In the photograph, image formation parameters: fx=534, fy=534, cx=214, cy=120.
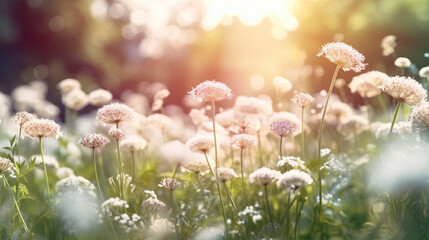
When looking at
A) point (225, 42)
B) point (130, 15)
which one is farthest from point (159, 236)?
point (130, 15)

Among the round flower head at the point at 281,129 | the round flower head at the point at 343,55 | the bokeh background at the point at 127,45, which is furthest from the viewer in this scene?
the bokeh background at the point at 127,45

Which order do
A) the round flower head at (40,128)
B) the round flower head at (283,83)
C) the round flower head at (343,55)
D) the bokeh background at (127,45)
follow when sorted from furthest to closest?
the bokeh background at (127,45)
the round flower head at (283,83)
the round flower head at (40,128)
the round flower head at (343,55)

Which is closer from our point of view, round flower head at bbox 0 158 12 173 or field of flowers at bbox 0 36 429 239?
round flower head at bbox 0 158 12 173

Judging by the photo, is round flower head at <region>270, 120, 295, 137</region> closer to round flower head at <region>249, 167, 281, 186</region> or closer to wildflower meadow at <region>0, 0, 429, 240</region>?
wildflower meadow at <region>0, 0, 429, 240</region>

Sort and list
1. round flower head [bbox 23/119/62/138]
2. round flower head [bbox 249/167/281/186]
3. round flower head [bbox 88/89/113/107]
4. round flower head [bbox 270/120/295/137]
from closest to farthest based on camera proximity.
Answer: round flower head [bbox 249/167/281/186] < round flower head [bbox 23/119/62/138] < round flower head [bbox 270/120/295/137] < round flower head [bbox 88/89/113/107]

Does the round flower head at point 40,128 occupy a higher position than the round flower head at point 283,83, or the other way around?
the round flower head at point 283,83

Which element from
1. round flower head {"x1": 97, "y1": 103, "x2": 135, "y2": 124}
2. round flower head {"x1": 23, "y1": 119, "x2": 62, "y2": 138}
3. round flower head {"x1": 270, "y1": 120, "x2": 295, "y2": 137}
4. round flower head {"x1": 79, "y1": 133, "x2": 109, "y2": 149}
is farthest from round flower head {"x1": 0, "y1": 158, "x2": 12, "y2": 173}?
round flower head {"x1": 270, "y1": 120, "x2": 295, "y2": 137}

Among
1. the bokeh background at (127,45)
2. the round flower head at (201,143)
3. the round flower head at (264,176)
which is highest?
the bokeh background at (127,45)

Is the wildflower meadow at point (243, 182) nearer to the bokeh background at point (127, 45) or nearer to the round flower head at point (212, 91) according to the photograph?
the round flower head at point (212, 91)

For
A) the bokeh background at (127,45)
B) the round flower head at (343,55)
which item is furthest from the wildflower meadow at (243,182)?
the bokeh background at (127,45)

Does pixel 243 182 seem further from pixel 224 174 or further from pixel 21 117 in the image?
pixel 21 117

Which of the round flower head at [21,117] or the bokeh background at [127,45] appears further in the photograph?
the bokeh background at [127,45]

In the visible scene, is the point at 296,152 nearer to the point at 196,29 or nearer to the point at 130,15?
the point at 196,29

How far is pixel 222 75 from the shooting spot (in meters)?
13.5
